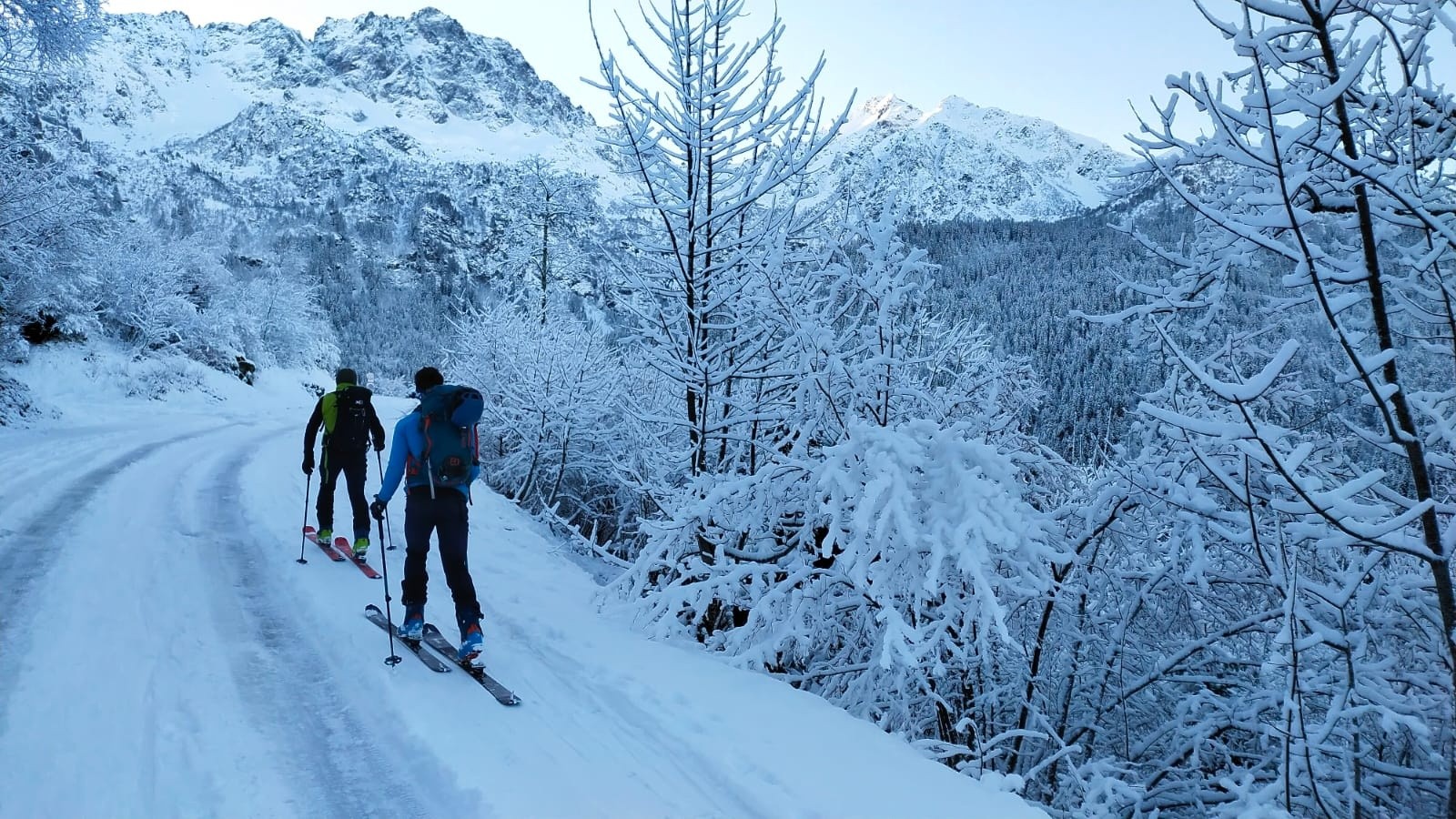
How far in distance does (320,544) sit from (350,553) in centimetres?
38

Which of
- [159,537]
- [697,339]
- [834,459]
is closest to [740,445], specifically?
[697,339]

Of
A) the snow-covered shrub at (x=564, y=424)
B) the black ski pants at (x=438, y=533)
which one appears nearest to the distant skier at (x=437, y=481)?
the black ski pants at (x=438, y=533)

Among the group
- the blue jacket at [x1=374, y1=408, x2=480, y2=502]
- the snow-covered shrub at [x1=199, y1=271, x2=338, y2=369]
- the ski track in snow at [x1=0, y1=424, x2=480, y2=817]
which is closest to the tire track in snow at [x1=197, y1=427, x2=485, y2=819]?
the ski track in snow at [x1=0, y1=424, x2=480, y2=817]

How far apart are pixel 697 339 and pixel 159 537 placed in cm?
549

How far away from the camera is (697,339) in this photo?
242 inches

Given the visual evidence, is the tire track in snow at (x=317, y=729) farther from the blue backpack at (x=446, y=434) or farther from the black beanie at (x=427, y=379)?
the black beanie at (x=427, y=379)

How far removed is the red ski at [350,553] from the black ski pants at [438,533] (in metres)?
1.85

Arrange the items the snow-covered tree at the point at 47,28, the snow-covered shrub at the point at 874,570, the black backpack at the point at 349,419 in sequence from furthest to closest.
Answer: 1. the snow-covered tree at the point at 47,28
2. the black backpack at the point at 349,419
3. the snow-covered shrub at the point at 874,570

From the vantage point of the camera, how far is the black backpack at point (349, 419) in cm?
726

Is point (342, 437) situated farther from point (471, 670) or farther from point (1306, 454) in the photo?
point (1306, 454)

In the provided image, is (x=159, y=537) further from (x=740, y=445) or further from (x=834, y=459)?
(x=834, y=459)

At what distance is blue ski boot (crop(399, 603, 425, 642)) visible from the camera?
4.65 m

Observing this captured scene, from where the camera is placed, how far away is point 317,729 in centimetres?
358

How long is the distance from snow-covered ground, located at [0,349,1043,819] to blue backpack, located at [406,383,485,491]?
1177mm
